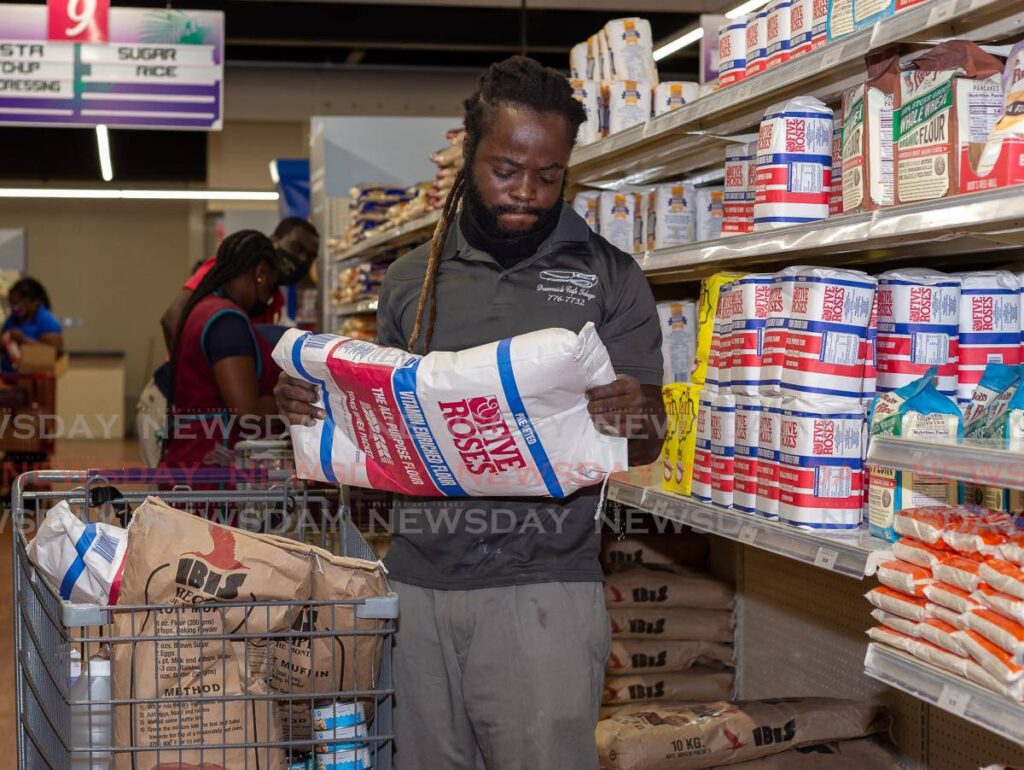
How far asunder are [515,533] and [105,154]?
48.4 ft

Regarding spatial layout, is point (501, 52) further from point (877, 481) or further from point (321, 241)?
point (877, 481)

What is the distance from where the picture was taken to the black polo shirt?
76.2 inches

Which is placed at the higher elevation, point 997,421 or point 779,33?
point 779,33

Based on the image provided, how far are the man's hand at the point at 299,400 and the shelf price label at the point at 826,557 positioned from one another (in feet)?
2.82

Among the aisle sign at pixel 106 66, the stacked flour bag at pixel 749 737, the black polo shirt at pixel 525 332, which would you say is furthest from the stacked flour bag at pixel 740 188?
the aisle sign at pixel 106 66

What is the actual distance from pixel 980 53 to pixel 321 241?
20.1 feet

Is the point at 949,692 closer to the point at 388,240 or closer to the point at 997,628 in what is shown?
the point at 997,628

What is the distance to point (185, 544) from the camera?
1681 millimetres

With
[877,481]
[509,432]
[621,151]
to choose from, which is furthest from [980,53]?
[621,151]

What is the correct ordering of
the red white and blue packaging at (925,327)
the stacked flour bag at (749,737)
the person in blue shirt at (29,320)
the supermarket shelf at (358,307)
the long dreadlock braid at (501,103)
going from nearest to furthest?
1. the long dreadlock braid at (501,103)
2. the red white and blue packaging at (925,327)
3. the stacked flour bag at (749,737)
4. the supermarket shelf at (358,307)
5. the person in blue shirt at (29,320)

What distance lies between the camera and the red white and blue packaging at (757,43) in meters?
2.51

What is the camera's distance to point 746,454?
7.77ft

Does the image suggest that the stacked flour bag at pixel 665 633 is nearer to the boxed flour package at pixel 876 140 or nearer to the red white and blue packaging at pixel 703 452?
the red white and blue packaging at pixel 703 452

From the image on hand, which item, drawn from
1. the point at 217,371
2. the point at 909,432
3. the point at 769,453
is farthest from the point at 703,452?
the point at 217,371
